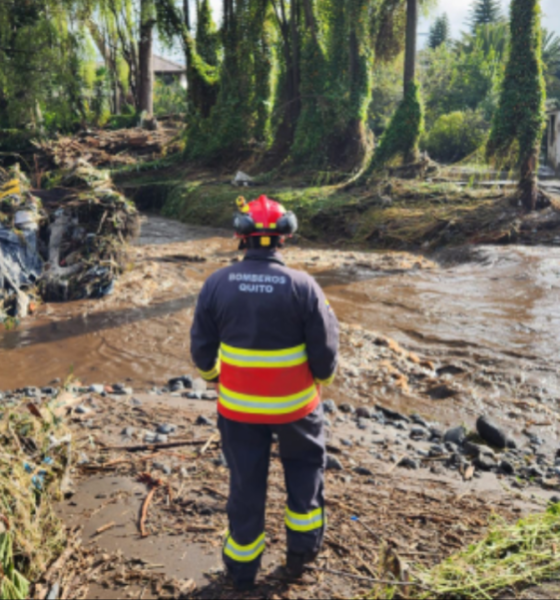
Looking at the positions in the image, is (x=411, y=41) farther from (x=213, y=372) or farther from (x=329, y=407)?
(x=213, y=372)

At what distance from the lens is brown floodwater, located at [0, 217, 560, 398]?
7.86 metres

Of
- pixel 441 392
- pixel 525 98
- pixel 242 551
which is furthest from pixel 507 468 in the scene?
pixel 525 98

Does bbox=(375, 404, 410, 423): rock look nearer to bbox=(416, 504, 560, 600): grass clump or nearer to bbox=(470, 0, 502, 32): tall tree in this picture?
bbox=(416, 504, 560, 600): grass clump

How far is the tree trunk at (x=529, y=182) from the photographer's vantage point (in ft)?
51.4

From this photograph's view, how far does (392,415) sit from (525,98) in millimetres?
12201

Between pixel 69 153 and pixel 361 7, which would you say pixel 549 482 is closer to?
pixel 361 7

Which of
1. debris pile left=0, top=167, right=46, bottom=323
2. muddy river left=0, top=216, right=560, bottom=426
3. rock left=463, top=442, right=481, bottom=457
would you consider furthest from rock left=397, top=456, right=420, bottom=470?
debris pile left=0, top=167, right=46, bottom=323

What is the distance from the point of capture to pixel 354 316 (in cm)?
1003

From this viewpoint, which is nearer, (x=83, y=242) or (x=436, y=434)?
(x=436, y=434)

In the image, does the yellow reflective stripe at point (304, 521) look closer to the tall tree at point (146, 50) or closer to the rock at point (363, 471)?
the rock at point (363, 471)

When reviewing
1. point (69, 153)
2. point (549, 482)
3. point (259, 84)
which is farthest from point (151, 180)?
point (549, 482)

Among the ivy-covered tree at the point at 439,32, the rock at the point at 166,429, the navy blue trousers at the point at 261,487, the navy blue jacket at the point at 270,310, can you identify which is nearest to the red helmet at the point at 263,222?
the navy blue jacket at the point at 270,310

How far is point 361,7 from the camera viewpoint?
2089 cm

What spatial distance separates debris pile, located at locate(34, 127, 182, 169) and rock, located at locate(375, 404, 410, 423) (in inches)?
794
